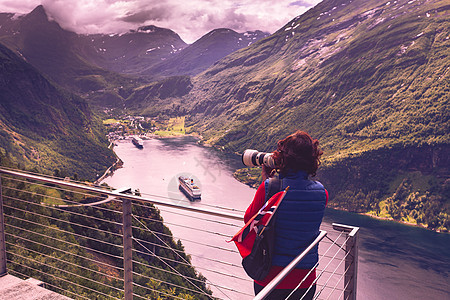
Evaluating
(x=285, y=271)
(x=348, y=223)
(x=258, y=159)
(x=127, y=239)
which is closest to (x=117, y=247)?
(x=127, y=239)

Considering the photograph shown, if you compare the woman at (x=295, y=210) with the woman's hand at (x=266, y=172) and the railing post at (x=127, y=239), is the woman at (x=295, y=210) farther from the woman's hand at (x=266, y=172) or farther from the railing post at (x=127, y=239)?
the railing post at (x=127, y=239)

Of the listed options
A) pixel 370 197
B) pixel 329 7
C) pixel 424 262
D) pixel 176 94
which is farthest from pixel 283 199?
pixel 329 7

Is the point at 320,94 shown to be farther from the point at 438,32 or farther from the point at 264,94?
the point at 438,32

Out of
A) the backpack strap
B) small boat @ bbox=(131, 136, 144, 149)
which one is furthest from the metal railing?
small boat @ bbox=(131, 136, 144, 149)

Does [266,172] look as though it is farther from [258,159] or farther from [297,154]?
[297,154]

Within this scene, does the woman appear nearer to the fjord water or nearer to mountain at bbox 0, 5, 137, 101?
the fjord water
